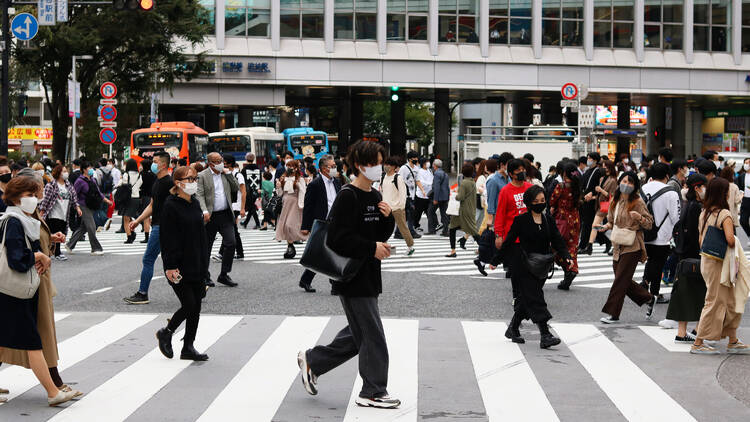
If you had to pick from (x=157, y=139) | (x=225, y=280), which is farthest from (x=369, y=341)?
(x=157, y=139)

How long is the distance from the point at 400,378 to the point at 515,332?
7.09ft

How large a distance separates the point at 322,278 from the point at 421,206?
349 inches

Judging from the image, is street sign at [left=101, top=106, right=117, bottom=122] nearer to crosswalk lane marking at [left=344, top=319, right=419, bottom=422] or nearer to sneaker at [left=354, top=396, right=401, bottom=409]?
crosswalk lane marking at [left=344, top=319, right=419, bottom=422]

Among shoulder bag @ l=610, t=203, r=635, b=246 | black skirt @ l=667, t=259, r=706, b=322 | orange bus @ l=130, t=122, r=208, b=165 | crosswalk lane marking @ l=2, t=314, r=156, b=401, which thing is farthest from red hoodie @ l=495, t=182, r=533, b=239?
orange bus @ l=130, t=122, r=208, b=165

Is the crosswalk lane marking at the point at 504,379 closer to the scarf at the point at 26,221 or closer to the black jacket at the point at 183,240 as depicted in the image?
the black jacket at the point at 183,240

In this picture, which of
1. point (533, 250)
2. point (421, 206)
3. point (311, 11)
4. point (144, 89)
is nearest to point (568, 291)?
point (533, 250)

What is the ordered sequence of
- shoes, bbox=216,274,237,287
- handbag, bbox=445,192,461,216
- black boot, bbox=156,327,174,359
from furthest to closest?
handbag, bbox=445,192,461,216
shoes, bbox=216,274,237,287
black boot, bbox=156,327,174,359

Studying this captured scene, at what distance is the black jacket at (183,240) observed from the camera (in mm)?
8375

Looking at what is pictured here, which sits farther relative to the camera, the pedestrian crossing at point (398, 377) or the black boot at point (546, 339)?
the black boot at point (546, 339)

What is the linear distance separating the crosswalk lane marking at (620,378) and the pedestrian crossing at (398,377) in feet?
0.04

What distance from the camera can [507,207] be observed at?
37.2 feet

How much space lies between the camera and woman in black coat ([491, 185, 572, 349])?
926cm

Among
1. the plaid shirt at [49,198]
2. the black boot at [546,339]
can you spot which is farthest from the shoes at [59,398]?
the plaid shirt at [49,198]

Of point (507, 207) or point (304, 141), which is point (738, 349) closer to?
point (507, 207)
